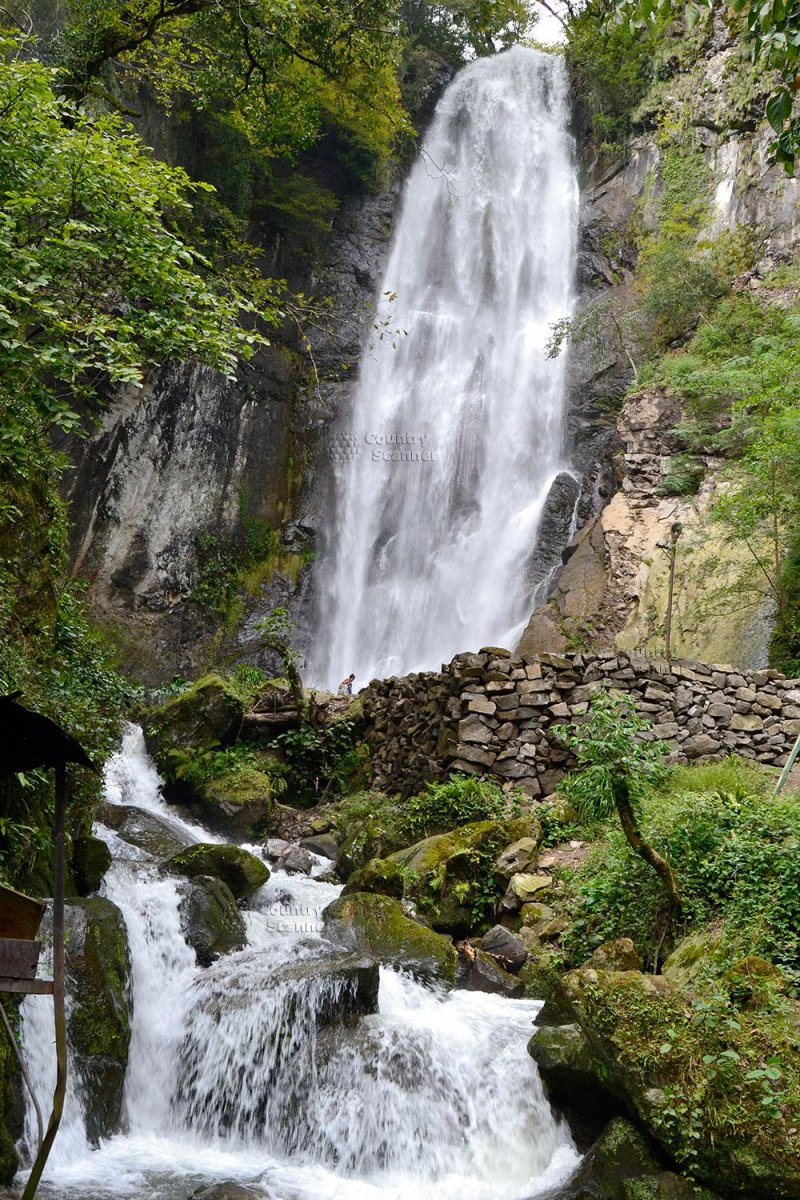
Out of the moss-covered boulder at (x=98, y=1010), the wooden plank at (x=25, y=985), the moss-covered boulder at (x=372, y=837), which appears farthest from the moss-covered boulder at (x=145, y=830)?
the wooden plank at (x=25, y=985)

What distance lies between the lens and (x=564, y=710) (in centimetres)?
987

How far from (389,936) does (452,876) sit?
1028 mm

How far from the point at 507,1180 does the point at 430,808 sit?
15.1ft

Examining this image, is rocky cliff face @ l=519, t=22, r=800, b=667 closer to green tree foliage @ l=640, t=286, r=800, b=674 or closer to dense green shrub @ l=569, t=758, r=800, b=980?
green tree foliage @ l=640, t=286, r=800, b=674

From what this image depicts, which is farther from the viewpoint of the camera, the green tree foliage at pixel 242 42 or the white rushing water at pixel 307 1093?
the green tree foliage at pixel 242 42

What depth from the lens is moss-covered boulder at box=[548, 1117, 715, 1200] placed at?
3.97 metres

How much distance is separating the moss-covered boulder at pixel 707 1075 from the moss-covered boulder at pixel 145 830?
554 cm

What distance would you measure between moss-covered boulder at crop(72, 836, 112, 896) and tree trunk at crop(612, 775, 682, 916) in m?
4.37

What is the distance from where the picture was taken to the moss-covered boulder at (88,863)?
22.8ft

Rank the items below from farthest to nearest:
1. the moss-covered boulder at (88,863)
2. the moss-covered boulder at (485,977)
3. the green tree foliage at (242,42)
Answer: the green tree foliage at (242,42)
the moss-covered boulder at (88,863)
the moss-covered boulder at (485,977)

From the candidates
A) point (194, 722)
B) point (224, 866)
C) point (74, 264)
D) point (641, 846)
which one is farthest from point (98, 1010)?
point (194, 722)

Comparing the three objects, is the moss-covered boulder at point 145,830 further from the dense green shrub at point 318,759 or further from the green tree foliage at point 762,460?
the green tree foliage at point 762,460

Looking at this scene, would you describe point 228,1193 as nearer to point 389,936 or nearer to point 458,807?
point 389,936

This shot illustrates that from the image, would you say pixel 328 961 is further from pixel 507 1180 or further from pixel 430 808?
pixel 430 808
